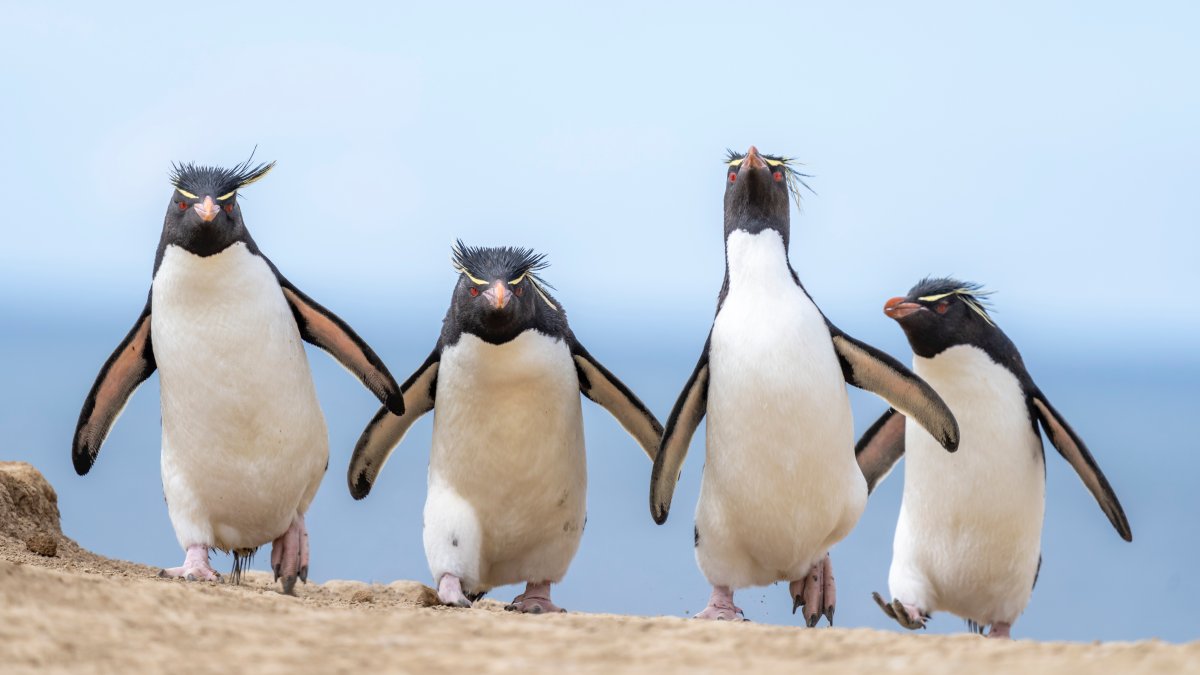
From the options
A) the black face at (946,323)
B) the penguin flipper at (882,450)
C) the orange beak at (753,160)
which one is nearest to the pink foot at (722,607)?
the penguin flipper at (882,450)

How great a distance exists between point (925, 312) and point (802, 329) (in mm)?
721

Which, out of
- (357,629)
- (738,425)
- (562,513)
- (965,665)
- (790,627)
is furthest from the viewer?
(562,513)

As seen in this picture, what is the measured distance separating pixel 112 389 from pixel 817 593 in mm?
3191

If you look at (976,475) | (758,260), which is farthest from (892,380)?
(758,260)

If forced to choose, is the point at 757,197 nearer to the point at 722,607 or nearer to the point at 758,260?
the point at 758,260

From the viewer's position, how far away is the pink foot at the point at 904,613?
563cm

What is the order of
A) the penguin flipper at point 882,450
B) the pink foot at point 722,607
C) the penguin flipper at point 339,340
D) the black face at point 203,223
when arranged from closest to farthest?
the pink foot at point 722,607, the black face at point 203,223, the penguin flipper at point 339,340, the penguin flipper at point 882,450

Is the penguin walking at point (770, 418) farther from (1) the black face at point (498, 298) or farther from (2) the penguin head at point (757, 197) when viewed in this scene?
(1) the black face at point (498, 298)

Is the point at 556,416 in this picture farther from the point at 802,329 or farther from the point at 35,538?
the point at 35,538

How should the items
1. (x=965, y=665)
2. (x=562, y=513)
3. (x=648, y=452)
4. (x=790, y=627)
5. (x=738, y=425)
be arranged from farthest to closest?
(x=648, y=452), (x=562, y=513), (x=738, y=425), (x=790, y=627), (x=965, y=665)

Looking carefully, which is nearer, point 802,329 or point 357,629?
point 357,629

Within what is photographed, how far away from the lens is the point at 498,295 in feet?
16.8

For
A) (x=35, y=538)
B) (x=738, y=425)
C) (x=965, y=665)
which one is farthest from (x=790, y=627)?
(x=35, y=538)

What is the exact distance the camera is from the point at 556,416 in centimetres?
544
